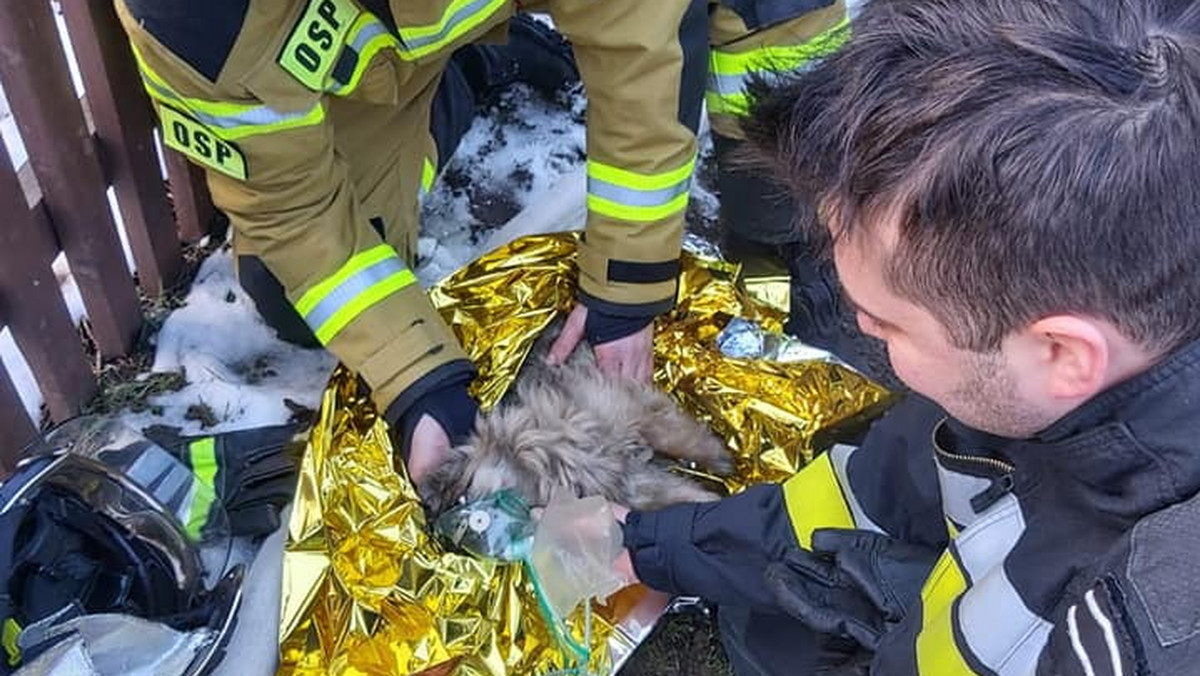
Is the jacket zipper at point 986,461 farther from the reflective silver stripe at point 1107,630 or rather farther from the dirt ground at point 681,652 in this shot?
the dirt ground at point 681,652

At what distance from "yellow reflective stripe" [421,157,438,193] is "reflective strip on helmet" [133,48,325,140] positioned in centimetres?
61

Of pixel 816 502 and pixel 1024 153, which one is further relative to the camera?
pixel 816 502

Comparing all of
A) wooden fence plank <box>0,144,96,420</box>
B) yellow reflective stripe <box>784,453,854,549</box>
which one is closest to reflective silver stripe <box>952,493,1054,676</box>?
yellow reflective stripe <box>784,453,854,549</box>

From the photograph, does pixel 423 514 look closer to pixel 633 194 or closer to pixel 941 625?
pixel 633 194

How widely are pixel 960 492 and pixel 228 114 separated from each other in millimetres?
1083

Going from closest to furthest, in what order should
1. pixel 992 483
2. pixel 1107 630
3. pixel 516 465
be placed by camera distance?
1. pixel 1107 630
2. pixel 992 483
3. pixel 516 465

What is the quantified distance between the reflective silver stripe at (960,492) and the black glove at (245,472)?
1099 mm

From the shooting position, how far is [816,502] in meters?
1.71

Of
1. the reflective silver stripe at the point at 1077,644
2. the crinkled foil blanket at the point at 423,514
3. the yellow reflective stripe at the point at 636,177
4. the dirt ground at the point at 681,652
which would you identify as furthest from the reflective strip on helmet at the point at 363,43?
the reflective silver stripe at the point at 1077,644

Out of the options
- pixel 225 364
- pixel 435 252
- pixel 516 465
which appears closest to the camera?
pixel 516 465

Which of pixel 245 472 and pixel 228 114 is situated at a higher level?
pixel 228 114

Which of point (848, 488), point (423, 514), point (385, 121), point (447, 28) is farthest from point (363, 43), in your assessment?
point (848, 488)

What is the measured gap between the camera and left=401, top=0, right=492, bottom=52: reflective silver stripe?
1880 mm

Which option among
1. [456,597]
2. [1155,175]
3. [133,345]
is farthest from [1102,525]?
[133,345]
